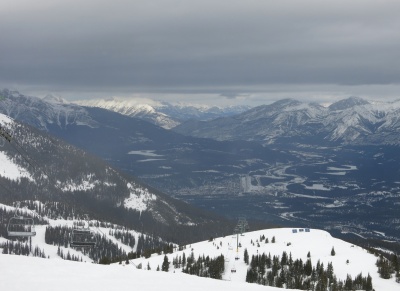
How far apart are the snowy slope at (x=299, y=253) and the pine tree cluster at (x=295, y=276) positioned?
9.60 ft

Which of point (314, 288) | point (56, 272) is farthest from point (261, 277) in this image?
point (56, 272)

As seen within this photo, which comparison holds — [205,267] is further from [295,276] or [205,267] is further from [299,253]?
[299,253]

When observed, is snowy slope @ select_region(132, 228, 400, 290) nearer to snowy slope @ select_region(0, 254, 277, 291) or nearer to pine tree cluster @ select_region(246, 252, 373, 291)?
pine tree cluster @ select_region(246, 252, 373, 291)

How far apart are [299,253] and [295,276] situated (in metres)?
21.3

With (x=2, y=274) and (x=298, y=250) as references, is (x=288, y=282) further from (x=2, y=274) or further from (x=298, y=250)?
(x=2, y=274)

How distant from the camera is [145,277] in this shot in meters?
57.7

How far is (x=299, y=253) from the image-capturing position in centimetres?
13362

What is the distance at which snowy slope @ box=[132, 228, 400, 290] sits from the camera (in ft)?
374

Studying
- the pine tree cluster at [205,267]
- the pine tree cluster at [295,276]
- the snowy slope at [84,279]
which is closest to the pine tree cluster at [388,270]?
Answer: the pine tree cluster at [295,276]

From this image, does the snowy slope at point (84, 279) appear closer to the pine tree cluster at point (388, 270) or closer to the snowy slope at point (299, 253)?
the snowy slope at point (299, 253)

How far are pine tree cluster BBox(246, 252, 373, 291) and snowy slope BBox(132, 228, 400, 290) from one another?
2.93 metres

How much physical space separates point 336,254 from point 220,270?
111ft

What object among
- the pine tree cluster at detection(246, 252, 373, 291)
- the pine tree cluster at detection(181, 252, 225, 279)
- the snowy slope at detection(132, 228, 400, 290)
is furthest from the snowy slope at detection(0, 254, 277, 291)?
the pine tree cluster at detection(181, 252, 225, 279)

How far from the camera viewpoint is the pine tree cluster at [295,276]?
101562 millimetres
